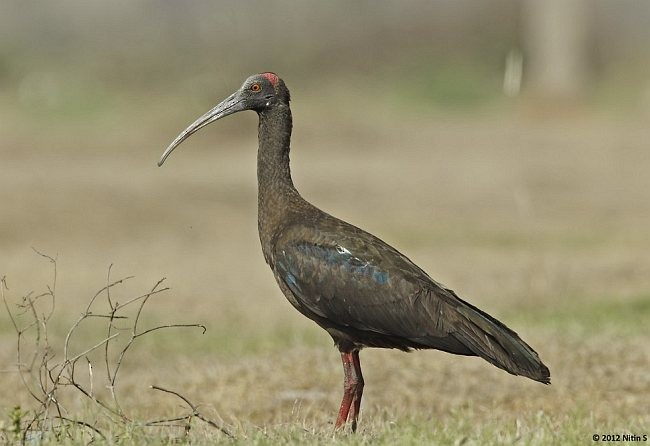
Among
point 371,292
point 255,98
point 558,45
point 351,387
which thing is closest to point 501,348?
point 371,292

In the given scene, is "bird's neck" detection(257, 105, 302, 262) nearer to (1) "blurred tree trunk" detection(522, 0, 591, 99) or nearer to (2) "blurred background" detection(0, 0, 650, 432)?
(2) "blurred background" detection(0, 0, 650, 432)

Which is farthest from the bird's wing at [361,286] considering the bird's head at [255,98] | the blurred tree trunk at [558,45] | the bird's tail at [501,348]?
the blurred tree trunk at [558,45]

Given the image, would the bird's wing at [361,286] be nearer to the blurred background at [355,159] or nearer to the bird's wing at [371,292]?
the bird's wing at [371,292]

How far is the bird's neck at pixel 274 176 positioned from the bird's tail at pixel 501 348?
123cm

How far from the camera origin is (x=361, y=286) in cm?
718

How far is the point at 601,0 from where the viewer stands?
61.7 m

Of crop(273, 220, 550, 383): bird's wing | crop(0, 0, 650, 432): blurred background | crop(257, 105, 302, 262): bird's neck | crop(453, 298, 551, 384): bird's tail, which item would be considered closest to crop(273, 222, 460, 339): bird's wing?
crop(273, 220, 550, 383): bird's wing

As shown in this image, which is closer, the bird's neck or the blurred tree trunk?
the bird's neck

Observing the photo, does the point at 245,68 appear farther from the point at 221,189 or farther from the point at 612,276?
the point at 612,276

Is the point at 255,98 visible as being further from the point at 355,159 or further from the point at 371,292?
the point at 355,159

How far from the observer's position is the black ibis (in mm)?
6945

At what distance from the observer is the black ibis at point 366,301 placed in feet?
Answer: 22.8

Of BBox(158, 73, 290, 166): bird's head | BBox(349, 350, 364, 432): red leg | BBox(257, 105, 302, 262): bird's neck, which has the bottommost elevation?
BBox(349, 350, 364, 432): red leg

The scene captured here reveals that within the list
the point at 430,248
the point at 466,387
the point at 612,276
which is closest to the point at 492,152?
the point at 430,248
